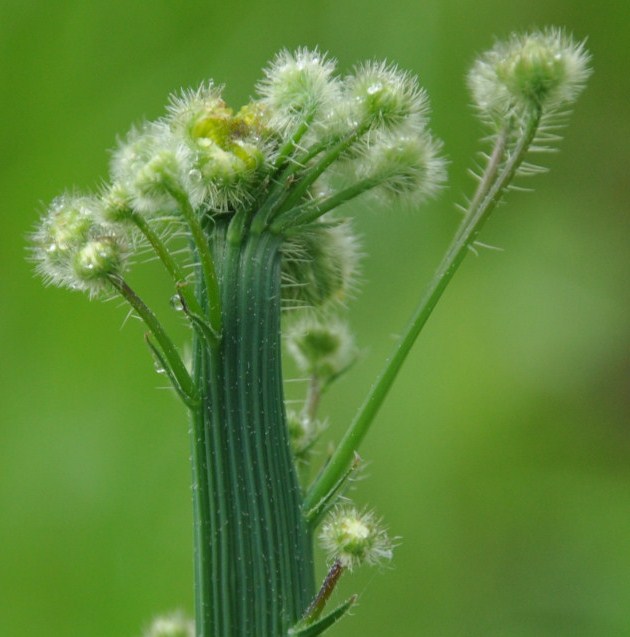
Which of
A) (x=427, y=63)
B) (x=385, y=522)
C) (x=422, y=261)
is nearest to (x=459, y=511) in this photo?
(x=385, y=522)

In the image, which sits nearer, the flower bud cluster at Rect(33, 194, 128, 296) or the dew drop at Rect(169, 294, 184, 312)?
the flower bud cluster at Rect(33, 194, 128, 296)

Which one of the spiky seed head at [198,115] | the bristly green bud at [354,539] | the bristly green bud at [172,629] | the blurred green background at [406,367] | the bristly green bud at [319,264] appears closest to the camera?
the bristly green bud at [354,539]

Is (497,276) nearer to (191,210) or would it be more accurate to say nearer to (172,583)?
(172,583)

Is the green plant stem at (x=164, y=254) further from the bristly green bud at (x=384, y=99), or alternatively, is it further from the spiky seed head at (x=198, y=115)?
the bristly green bud at (x=384, y=99)

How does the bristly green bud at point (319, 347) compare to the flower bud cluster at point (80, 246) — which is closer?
the flower bud cluster at point (80, 246)

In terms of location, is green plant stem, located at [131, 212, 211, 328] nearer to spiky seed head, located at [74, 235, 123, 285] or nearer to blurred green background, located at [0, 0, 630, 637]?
spiky seed head, located at [74, 235, 123, 285]

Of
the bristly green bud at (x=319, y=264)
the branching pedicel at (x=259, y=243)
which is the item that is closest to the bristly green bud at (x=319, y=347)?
the bristly green bud at (x=319, y=264)

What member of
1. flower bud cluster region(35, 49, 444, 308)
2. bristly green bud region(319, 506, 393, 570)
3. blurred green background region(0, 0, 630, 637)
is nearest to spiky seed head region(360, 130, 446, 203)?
flower bud cluster region(35, 49, 444, 308)
